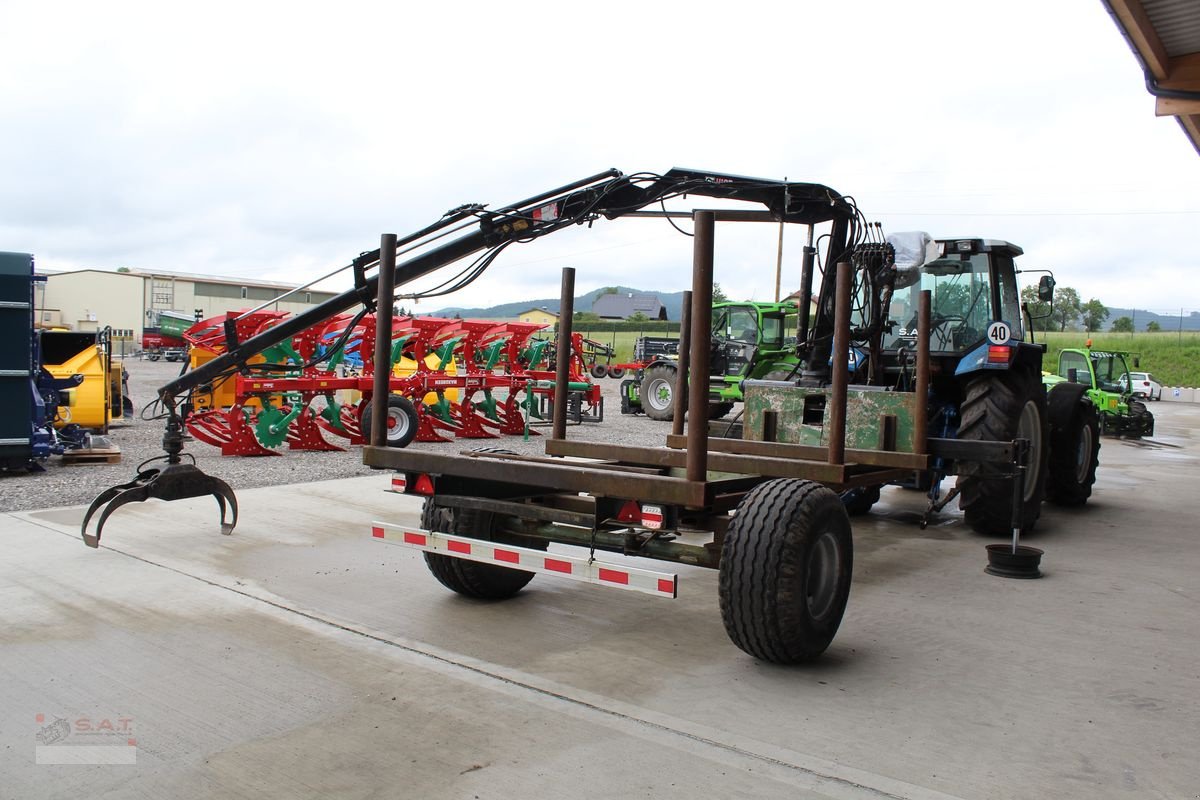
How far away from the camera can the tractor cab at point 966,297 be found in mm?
8078

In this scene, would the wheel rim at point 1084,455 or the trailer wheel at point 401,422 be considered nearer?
the wheel rim at point 1084,455

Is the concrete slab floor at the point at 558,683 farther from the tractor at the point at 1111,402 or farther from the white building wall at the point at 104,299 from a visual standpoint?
the white building wall at the point at 104,299

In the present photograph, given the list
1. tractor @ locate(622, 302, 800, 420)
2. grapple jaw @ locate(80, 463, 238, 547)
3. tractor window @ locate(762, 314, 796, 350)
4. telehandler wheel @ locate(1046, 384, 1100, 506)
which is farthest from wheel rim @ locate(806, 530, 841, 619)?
tractor window @ locate(762, 314, 796, 350)

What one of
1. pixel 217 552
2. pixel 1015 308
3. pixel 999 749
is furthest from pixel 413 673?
pixel 1015 308

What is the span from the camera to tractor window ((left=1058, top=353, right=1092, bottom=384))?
18.9 metres

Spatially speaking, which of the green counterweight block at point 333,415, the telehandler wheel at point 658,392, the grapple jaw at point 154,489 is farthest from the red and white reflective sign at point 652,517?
the telehandler wheel at point 658,392

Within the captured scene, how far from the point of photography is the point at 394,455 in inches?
195

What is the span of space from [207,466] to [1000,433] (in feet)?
27.4

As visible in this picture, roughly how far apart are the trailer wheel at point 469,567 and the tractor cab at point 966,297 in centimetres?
433

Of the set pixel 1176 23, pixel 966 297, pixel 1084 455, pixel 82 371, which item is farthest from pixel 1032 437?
pixel 82 371

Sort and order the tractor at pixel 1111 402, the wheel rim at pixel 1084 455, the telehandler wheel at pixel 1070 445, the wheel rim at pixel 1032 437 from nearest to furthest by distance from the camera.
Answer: the wheel rim at pixel 1032 437 → the telehandler wheel at pixel 1070 445 → the wheel rim at pixel 1084 455 → the tractor at pixel 1111 402

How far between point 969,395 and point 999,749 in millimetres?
4647

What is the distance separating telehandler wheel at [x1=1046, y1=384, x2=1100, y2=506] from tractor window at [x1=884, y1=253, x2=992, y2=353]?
1.88 meters

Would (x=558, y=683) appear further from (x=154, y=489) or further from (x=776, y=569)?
(x=154, y=489)
